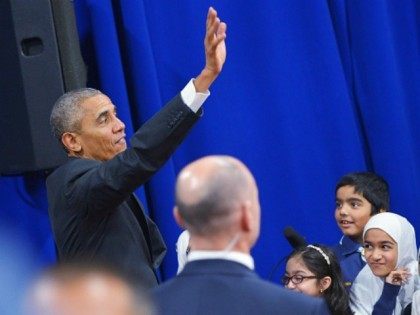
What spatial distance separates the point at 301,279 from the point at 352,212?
2.09ft

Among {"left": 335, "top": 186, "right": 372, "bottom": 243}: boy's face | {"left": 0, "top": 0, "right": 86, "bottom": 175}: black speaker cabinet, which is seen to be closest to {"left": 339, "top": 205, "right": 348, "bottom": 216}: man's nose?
{"left": 335, "top": 186, "right": 372, "bottom": 243}: boy's face

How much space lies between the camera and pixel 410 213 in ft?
15.2

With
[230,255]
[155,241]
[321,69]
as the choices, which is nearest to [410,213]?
[321,69]

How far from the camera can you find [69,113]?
112 inches

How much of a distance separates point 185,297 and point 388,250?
198 cm

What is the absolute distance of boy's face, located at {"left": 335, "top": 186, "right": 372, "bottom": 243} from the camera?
13.0ft

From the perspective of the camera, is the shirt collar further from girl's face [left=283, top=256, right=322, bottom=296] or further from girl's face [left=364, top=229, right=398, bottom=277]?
girl's face [left=364, top=229, right=398, bottom=277]

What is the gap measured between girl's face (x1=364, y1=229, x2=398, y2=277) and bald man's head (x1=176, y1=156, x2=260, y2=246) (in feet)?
6.23

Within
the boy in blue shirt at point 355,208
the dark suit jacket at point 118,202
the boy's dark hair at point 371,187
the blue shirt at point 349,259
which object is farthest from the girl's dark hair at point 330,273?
the dark suit jacket at point 118,202

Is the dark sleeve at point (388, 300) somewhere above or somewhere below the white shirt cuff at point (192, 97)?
below

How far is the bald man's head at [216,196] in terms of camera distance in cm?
169

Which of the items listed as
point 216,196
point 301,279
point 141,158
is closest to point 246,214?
point 216,196

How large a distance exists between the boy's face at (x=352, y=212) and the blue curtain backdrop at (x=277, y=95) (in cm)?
53

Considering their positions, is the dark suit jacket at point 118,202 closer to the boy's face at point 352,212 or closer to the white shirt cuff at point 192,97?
the white shirt cuff at point 192,97
